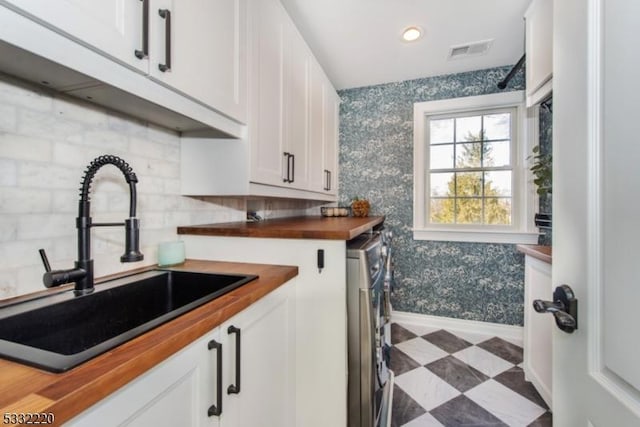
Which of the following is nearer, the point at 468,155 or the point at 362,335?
the point at 362,335

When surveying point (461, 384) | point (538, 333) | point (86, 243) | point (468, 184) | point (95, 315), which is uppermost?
point (468, 184)

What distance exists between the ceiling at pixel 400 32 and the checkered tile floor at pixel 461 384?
2463mm

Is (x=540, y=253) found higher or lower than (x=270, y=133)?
lower

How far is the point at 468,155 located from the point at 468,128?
26cm

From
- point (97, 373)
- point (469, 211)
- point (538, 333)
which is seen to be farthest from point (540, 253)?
point (97, 373)

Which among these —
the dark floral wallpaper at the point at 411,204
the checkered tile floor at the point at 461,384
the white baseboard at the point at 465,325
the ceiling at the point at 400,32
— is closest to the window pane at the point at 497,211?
the dark floral wallpaper at the point at 411,204

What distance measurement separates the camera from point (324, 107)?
2.54 meters

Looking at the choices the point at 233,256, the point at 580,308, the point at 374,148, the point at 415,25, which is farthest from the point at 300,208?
the point at 580,308

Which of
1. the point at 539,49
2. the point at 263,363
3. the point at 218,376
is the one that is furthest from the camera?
the point at 539,49

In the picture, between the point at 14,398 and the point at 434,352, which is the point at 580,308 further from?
the point at 434,352

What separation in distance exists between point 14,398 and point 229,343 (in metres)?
0.47

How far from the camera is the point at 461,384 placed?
6.24ft

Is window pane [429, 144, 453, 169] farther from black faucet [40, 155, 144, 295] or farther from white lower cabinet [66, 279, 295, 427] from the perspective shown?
black faucet [40, 155, 144, 295]

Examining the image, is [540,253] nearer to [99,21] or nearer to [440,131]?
[440,131]
